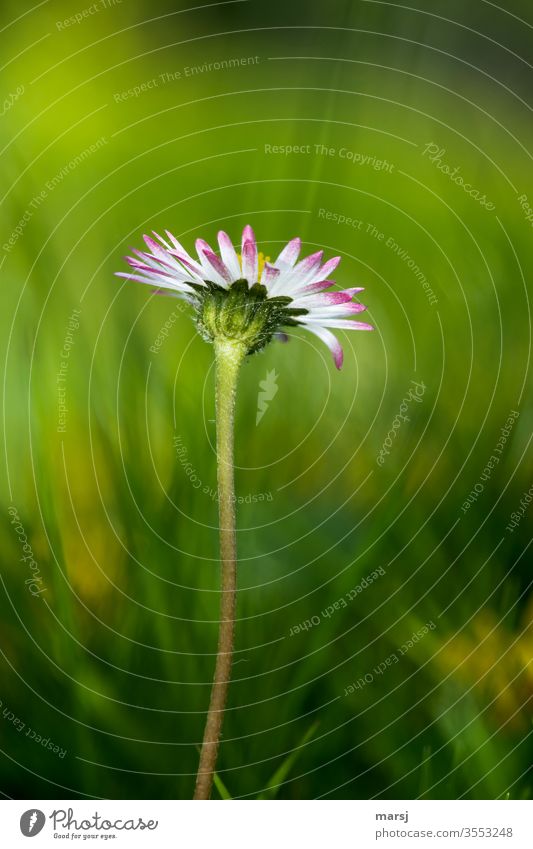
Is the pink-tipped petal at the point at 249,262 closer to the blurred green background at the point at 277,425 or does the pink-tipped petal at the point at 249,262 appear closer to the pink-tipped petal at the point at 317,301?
the pink-tipped petal at the point at 317,301

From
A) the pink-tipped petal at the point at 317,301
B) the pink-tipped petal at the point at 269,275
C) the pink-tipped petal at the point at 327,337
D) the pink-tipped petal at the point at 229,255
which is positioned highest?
the pink-tipped petal at the point at 229,255

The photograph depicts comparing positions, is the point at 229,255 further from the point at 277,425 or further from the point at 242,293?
the point at 277,425

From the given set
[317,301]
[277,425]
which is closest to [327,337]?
[317,301]
